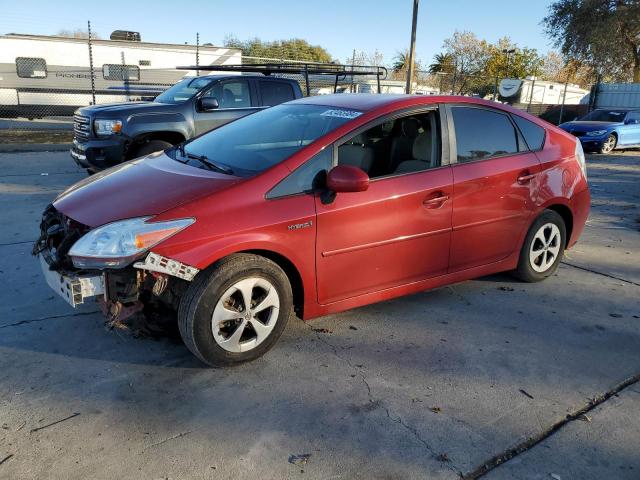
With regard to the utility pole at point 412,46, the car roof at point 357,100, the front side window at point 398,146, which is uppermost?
the utility pole at point 412,46

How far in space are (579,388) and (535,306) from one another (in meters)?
1.20

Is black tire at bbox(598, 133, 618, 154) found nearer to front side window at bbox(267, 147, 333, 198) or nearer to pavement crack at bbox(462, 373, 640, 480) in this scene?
pavement crack at bbox(462, 373, 640, 480)

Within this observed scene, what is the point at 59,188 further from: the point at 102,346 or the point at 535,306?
the point at 535,306

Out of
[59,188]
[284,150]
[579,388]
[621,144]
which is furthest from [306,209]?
[621,144]

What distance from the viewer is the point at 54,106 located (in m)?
17.0

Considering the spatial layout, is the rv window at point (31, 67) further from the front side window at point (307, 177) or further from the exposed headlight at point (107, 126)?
the front side window at point (307, 177)

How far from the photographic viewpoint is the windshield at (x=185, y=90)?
28.0 ft

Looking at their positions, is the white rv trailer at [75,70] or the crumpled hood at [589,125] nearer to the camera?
the crumpled hood at [589,125]

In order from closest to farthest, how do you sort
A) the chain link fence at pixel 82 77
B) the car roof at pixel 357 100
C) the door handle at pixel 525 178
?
the car roof at pixel 357 100
the door handle at pixel 525 178
the chain link fence at pixel 82 77

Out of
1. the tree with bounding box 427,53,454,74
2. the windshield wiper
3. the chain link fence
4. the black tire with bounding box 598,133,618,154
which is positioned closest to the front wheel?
the black tire with bounding box 598,133,618,154

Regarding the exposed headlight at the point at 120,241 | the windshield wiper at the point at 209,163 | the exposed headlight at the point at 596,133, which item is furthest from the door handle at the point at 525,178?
the exposed headlight at the point at 596,133

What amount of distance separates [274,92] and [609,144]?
37.4 feet

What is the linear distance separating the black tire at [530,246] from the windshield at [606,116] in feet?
44.7

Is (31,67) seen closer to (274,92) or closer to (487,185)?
(274,92)
